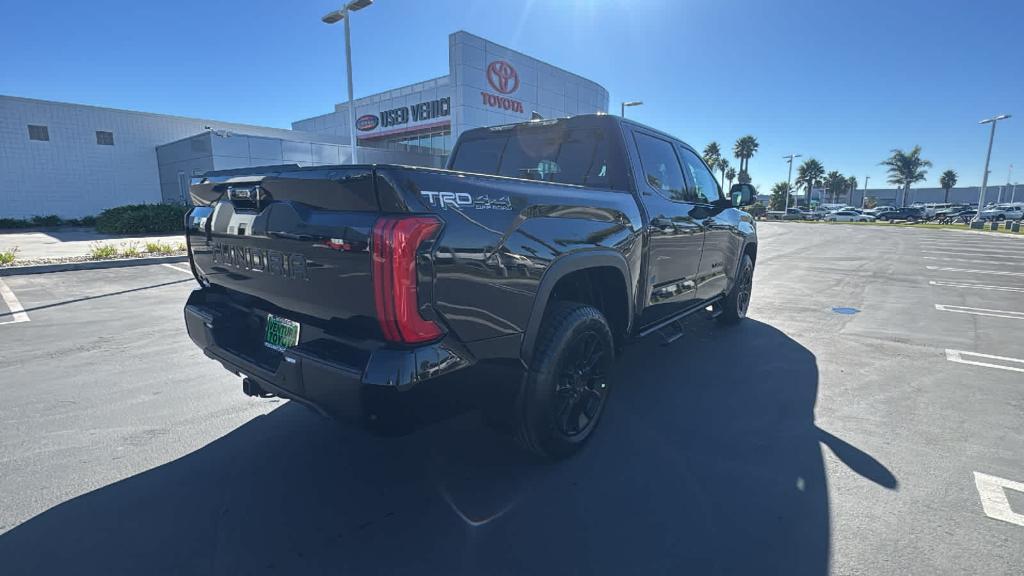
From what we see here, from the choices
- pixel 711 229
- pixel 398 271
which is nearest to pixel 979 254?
pixel 711 229

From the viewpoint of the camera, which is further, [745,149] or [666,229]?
[745,149]

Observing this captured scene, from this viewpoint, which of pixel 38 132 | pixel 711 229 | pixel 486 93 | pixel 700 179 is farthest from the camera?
pixel 486 93

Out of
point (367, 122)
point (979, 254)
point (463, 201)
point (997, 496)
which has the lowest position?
point (997, 496)

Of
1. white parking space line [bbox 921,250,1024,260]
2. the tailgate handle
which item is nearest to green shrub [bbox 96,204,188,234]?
the tailgate handle

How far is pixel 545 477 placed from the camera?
2.61 metres

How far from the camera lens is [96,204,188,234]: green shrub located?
1716 centimetres

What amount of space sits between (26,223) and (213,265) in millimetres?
29597

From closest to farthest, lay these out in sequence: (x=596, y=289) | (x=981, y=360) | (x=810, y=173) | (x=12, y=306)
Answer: (x=596, y=289) < (x=981, y=360) < (x=12, y=306) < (x=810, y=173)

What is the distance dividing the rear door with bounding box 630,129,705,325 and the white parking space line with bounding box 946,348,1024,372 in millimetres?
2696

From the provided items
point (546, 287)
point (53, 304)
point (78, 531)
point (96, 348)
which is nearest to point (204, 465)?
point (78, 531)

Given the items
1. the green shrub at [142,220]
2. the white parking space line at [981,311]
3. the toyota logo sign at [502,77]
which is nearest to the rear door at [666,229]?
the white parking space line at [981,311]

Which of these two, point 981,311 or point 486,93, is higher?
point 486,93

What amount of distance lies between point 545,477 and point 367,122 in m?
34.6

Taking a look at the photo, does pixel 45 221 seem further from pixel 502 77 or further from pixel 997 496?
pixel 997 496
